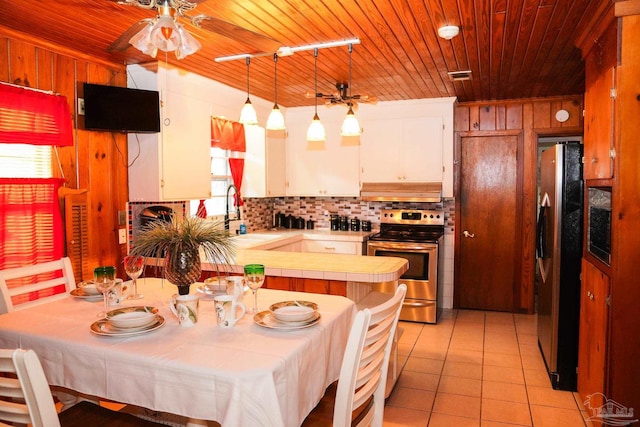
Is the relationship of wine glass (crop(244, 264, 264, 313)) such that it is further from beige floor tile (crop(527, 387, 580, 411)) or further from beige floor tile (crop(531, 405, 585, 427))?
beige floor tile (crop(527, 387, 580, 411))

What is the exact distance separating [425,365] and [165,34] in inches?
120

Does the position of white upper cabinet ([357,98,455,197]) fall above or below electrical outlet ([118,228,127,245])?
above

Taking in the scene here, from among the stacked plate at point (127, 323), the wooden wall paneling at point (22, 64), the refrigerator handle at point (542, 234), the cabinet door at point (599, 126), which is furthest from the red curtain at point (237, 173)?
the cabinet door at point (599, 126)

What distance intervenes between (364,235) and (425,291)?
A: 0.91 m

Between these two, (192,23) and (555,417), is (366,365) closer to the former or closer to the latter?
(192,23)

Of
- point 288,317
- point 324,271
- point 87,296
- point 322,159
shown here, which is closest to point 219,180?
A: point 322,159

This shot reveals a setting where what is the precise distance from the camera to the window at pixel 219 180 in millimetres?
4777

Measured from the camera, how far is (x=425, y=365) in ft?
12.0

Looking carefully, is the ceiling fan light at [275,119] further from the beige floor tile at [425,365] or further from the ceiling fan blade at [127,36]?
the beige floor tile at [425,365]

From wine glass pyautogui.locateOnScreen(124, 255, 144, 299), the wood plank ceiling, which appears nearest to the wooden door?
the wood plank ceiling

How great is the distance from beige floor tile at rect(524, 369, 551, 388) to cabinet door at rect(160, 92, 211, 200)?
3.01m

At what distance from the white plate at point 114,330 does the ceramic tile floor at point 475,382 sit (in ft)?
5.48

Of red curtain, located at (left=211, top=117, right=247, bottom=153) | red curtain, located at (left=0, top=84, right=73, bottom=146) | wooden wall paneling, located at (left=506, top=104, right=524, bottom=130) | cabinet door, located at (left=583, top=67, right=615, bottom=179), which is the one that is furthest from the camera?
wooden wall paneling, located at (left=506, top=104, right=524, bottom=130)

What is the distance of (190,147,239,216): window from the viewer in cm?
478
